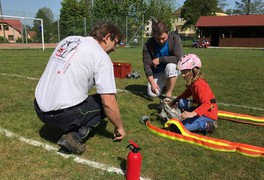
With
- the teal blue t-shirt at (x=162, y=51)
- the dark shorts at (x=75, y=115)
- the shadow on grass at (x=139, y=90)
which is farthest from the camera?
the shadow on grass at (x=139, y=90)

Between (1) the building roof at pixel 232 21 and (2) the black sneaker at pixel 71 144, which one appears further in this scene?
(1) the building roof at pixel 232 21

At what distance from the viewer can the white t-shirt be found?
9.83ft

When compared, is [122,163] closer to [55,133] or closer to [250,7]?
[55,133]

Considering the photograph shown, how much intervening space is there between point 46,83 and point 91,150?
0.99m

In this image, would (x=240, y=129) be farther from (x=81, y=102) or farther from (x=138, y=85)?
(x=138, y=85)

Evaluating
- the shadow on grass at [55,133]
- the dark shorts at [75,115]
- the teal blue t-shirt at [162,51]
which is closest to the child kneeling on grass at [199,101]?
the shadow on grass at [55,133]

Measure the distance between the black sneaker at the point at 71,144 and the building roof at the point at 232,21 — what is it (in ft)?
133

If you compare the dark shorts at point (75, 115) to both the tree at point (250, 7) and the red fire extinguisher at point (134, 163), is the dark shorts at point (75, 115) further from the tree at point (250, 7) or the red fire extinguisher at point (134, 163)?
the tree at point (250, 7)

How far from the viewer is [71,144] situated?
3.21m

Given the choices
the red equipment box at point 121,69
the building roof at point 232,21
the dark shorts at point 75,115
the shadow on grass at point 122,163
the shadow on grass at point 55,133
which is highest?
the building roof at point 232,21

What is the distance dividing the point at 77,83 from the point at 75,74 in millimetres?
108

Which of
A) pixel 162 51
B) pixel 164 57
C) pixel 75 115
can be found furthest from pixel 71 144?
pixel 162 51

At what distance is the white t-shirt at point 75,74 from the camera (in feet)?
9.83

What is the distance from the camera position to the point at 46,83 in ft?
10.2
